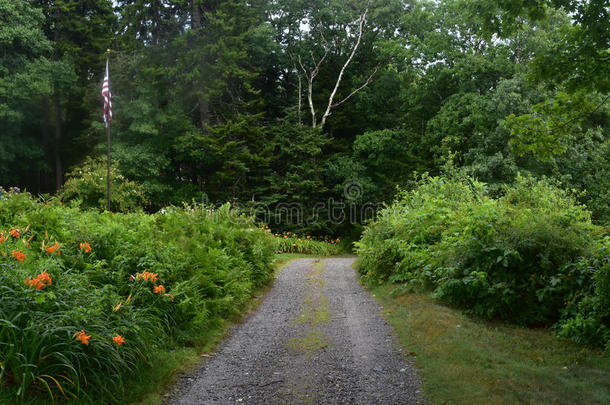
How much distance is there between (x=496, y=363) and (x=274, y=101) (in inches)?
968

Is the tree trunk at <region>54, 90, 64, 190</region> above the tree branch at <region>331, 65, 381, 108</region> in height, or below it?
below

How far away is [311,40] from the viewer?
27219 mm

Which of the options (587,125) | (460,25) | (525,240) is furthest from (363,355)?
(587,125)

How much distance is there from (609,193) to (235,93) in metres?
20.0

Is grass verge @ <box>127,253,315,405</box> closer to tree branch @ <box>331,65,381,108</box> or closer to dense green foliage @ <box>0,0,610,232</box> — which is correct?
dense green foliage @ <box>0,0,610,232</box>

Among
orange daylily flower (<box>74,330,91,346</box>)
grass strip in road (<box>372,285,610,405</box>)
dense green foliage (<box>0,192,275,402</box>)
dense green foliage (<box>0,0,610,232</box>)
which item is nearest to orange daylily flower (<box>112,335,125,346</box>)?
dense green foliage (<box>0,192,275,402</box>)

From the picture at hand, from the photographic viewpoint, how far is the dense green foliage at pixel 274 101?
2095 centimetres

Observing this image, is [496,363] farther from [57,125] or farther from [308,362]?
[57,125]

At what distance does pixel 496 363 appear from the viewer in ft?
15.0

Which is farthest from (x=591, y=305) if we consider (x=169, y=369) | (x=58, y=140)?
(x=58, y=140)

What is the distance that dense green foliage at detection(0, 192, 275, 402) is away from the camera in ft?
11.1

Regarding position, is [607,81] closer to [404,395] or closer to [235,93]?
[404,395]

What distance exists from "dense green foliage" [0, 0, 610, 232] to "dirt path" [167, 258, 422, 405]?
14047 mm

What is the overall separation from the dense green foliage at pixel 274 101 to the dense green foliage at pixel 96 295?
44.2ft
